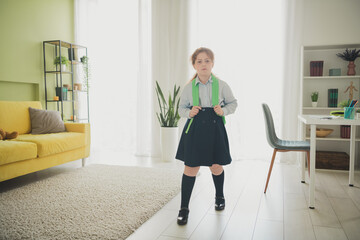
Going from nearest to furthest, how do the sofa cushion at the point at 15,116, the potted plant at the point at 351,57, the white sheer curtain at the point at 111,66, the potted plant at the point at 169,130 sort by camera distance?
the sofa cushion at the point at 15,116
the potted plant at the point at 351,57
the potted plant at the point at 169,130
the white sheer curtain at the point at 111,66

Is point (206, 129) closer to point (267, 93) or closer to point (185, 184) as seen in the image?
point (185, 184)

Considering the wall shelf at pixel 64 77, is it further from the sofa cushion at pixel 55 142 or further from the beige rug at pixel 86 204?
the beige rug at pixel 86 204

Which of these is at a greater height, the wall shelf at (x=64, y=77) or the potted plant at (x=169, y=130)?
the wall shelf at (x=64, y=77)

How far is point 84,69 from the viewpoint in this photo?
15.9ft

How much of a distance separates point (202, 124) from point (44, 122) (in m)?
2.39

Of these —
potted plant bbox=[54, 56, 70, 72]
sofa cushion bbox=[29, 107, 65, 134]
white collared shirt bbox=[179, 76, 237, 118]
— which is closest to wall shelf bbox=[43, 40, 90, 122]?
potted plant bbox=[54, 56, 70, 72]

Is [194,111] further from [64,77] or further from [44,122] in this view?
[64,77]

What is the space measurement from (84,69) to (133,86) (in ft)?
2.75

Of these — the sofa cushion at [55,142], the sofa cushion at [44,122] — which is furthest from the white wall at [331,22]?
the sofa cushion at [44,122]

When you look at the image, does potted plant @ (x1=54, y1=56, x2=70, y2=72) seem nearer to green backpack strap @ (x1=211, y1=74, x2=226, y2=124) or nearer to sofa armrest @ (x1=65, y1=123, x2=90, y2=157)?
sofa armrest @ (x1=65, y1=123, x2=90, y2=157)

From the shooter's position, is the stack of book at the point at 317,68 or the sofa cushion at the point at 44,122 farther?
the stack of book at the point at 317,68

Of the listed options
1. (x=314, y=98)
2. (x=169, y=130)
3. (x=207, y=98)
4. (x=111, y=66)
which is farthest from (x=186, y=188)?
(x=111, y=66)

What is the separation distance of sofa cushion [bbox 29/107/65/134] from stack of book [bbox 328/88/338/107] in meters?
3.31

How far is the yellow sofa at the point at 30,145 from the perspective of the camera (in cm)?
266
